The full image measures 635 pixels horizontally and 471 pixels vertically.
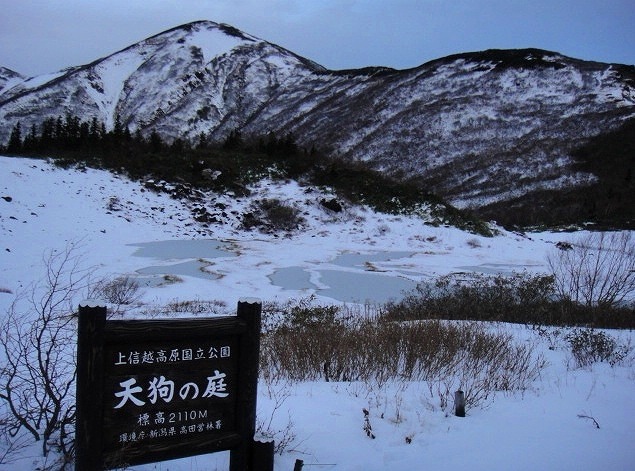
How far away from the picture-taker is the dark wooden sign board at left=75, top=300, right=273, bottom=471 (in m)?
2.54

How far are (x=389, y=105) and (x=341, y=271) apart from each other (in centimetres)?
5416

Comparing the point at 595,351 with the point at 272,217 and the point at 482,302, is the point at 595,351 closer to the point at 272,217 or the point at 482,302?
the point at 482,302

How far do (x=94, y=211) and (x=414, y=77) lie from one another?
61767 mm

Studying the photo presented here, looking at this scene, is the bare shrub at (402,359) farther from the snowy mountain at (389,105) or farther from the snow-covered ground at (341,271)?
the snowy mountain at (389,105)

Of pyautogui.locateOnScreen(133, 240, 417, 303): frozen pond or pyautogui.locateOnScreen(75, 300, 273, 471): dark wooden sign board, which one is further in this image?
pyautogui.locateOnScreen(133, 240, 417, 303): frozen pond

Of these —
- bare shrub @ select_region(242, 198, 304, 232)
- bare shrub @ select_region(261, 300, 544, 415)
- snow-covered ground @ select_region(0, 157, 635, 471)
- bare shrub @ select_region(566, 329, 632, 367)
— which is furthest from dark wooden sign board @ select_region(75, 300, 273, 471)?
bare shrub @ select_region(242, 198, 304, 232)

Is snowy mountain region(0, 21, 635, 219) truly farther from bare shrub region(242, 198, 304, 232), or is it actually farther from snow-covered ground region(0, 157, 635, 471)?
bare shrub region(242, 198, 304, 232)

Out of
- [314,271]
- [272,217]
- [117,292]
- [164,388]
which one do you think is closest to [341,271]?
[314,271]

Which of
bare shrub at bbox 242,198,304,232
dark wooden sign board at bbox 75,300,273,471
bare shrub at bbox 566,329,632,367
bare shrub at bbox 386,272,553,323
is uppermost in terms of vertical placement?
bare shrub at bbox 242,198,304,232

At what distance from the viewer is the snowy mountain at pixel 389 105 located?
5003 cm

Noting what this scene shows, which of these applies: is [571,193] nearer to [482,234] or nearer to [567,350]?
[482,234]

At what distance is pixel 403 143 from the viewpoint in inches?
2237

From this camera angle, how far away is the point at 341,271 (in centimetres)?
1562

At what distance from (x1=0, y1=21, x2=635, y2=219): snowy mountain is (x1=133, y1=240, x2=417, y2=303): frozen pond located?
91.6ft
